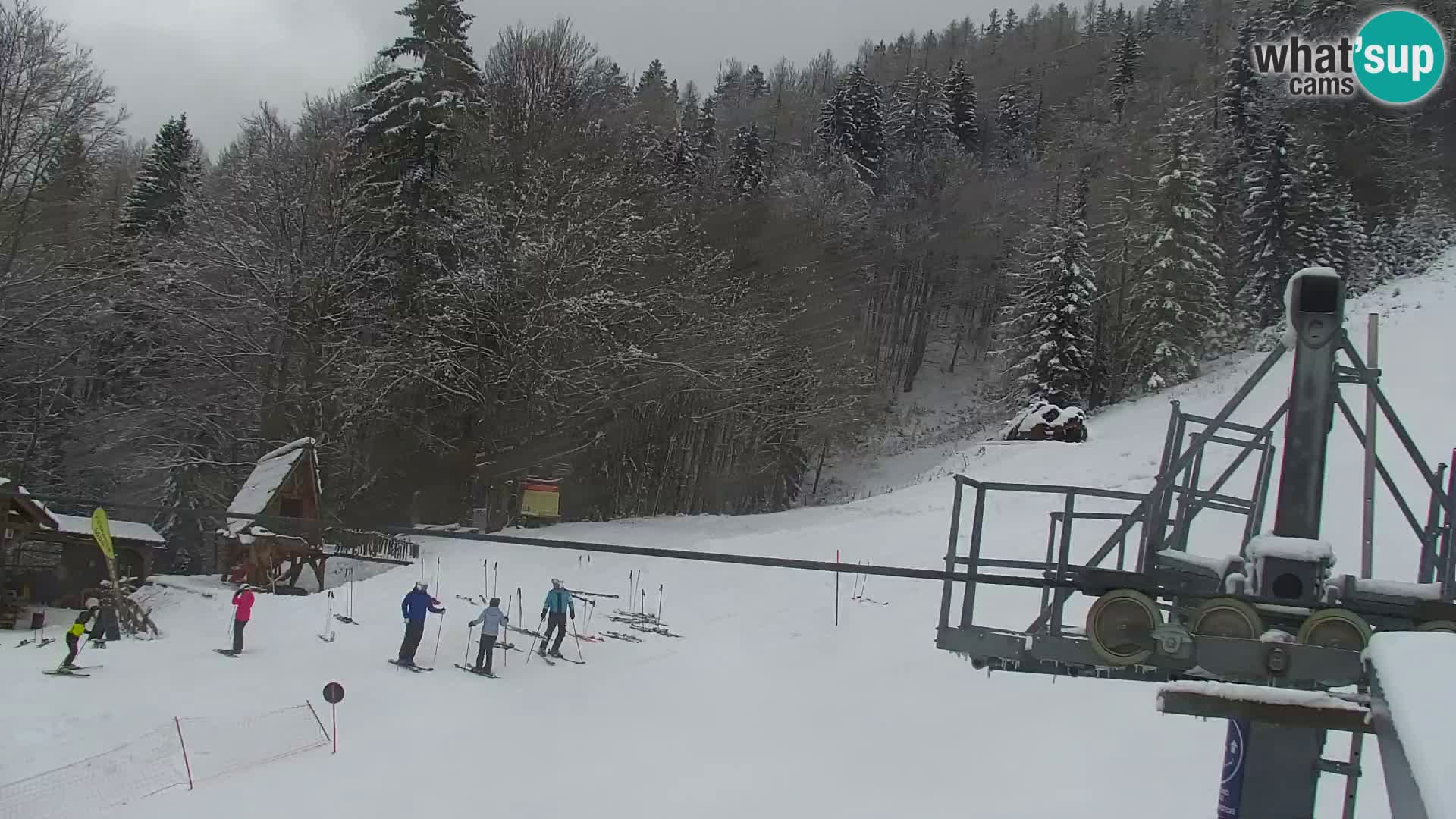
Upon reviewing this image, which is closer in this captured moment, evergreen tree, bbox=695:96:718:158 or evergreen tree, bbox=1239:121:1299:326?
evergreen tree, bbox=1239:121:1299:326

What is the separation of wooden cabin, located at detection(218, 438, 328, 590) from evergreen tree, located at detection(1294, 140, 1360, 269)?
3755 cm

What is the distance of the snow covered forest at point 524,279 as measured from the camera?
27.7 m

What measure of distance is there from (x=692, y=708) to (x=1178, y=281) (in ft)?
109

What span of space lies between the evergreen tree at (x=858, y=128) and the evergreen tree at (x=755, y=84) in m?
32.1

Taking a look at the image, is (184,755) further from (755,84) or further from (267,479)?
(755,84)

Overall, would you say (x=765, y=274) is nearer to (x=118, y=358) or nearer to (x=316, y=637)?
(x=118, y=358)

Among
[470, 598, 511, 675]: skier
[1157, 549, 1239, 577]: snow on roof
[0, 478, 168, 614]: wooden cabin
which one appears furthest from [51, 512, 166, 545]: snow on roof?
[1157, 549, 1239, 577]: snow on roof

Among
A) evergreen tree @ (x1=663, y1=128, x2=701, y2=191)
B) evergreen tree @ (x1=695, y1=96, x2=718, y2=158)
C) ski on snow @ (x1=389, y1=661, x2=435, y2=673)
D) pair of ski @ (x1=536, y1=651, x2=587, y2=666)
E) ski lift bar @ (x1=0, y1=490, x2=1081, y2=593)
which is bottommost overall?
ski on snow @ (x1=389, y1=661, x2=435, y2=673)

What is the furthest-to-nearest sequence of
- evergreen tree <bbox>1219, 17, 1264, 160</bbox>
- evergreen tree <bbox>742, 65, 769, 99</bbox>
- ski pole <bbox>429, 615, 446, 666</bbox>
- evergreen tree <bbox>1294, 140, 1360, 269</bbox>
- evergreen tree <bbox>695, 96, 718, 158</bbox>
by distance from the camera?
1. evergreen tree <bbox>742, 65, 769, 99</bbox>
2. evergreen tree <bbox>695, 96, 718, 158</bbox>
3. evergreen tree <bbox>1219, 17, 1264, 160</bbox>
4. evergreen tree <bbox>1294, 140, 1360, 269</bbox>
5. ski pole <bbox>429, 615, 446, 666</bbox>

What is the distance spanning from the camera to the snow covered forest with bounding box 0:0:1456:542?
27.7m

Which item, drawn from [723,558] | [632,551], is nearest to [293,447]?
[723,558]

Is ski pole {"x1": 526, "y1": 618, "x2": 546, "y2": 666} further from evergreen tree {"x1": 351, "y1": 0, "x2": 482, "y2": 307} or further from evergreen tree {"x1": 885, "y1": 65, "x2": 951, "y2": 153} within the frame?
evergreen tree {"x1": 885, "y1": 65, "x2": 951, "y2": 153}

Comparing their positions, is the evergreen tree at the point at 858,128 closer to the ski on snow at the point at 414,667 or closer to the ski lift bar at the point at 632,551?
the ski on snow at the point at 414,667

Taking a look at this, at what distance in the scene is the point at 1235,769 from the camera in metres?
5.72
